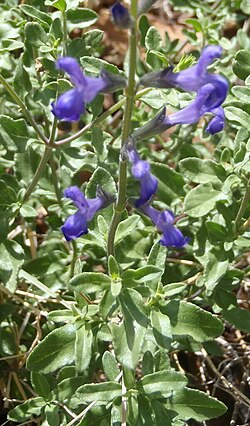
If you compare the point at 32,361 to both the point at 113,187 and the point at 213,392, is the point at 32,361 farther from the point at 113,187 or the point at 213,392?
the point at 213,392

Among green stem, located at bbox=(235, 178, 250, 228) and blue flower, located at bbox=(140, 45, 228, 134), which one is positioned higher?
blue flower, located at bbox=(140, 45, 228, 134)

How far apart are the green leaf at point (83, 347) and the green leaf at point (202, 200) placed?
843 millimetres

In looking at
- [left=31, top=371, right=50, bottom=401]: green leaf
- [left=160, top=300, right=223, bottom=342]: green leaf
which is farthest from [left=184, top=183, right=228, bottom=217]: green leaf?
[left=31, top=371, right=50, bottom=401]: green leaf

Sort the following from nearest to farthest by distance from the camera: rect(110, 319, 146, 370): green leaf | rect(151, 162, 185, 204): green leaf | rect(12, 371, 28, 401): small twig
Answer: rect(110, 319, 146, 370): green leaf
rect(12, 371, 28, 401): small twig
rect(151, 162, 185, 204): green leaf

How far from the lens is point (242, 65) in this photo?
342 centimetres

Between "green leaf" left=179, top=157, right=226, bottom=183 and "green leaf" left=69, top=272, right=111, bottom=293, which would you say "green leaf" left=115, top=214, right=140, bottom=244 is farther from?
"green leaf" left=179, top=157, right=226, bottom=183

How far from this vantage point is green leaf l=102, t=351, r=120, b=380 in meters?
3.03

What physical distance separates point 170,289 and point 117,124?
85.6 inches

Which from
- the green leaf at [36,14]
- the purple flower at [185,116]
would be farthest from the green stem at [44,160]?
the purple flower at [185,116]

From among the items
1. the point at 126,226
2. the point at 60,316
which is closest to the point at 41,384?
the point at 60,316

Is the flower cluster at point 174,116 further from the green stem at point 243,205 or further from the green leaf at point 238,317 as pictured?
the green leaf at point 238,317

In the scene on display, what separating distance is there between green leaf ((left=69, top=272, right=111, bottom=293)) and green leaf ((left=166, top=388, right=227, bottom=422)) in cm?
64

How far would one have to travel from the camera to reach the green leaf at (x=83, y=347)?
9.60 feet

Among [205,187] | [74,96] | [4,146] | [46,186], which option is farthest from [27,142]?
[74,96]
